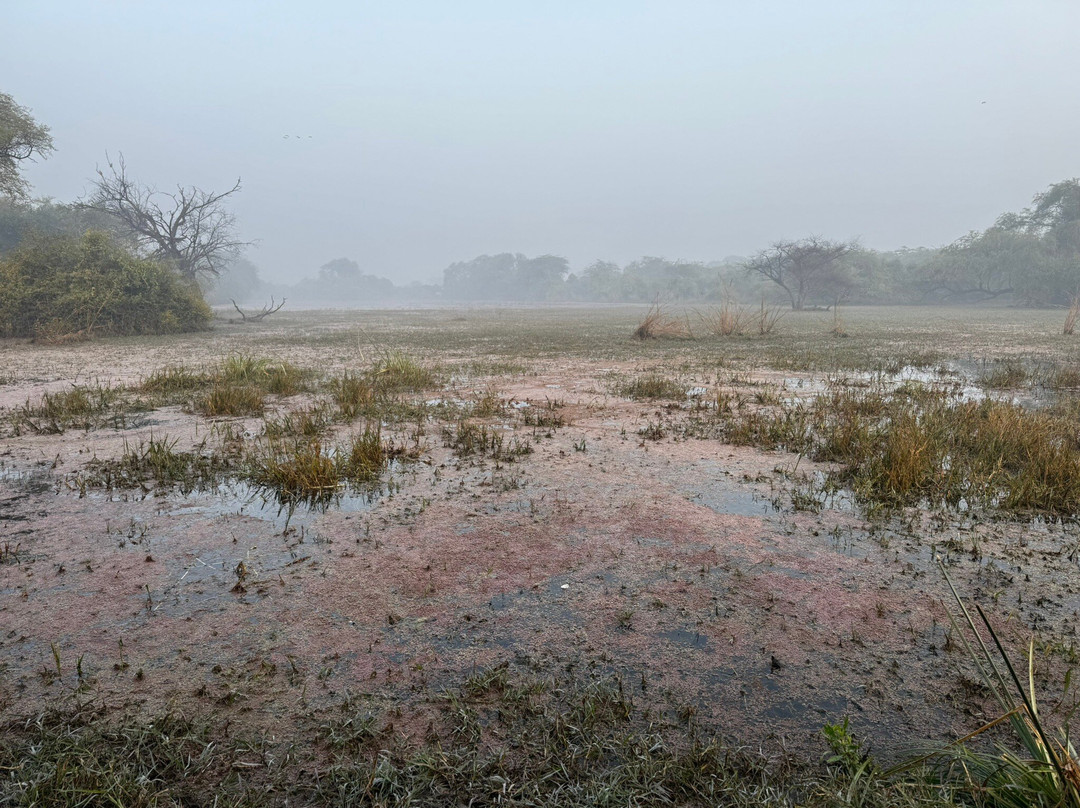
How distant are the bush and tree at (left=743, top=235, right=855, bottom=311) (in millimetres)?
31116

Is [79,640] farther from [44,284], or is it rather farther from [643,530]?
[44,284]

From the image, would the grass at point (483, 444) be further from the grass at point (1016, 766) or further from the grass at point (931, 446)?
the grass at point (1016, 766)

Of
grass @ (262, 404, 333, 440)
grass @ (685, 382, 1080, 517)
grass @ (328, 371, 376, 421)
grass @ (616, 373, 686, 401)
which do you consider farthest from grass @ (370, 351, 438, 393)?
grass @ (685, 382, 1080, 517)

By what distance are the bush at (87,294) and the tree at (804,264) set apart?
102 feet

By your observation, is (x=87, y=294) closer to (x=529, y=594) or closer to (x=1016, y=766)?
(x=529, y=594)

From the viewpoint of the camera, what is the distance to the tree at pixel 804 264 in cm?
3831

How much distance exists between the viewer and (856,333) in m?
16.5

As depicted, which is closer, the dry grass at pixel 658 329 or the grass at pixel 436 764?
the grass at pixel 436 764

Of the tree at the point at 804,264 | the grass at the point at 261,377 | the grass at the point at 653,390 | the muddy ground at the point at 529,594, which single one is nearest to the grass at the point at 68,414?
the muddy ground at the point at 529,594

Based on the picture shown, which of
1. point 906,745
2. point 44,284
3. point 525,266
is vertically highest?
point 525,266

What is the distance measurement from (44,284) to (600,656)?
18247 mm

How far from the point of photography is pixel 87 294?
15.5m

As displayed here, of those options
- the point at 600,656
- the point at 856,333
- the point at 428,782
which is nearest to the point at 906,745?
the point at 600,656

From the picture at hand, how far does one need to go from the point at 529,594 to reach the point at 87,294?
56.5ft
